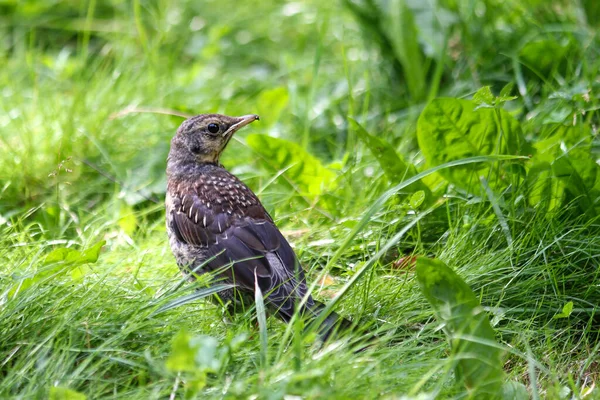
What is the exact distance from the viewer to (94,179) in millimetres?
5473

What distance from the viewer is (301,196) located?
15.5 feet

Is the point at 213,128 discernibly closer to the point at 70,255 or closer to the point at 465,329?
the point at 70,255

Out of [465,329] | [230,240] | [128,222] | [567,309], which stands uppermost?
[230,240]

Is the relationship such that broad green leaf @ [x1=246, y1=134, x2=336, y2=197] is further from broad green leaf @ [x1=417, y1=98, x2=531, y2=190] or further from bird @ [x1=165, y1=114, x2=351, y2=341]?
broad green leaf @ [x1=417, y1=98, x2=531, y2=190]

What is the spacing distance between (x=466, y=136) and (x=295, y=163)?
3.25 feet

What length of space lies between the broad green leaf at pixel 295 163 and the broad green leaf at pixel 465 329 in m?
1.60

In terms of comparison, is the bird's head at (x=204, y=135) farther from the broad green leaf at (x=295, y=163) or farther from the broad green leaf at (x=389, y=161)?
the broad green leaf at (x=389, y=161)

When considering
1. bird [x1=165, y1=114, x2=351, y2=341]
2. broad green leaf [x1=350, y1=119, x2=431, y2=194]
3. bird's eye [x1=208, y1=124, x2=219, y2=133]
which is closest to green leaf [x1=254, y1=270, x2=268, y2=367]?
bird [x1=165, y1=114, x2=351, y2=341]

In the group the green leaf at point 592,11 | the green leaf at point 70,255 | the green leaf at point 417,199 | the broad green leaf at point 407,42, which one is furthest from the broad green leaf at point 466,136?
the green leaf at point 592,11

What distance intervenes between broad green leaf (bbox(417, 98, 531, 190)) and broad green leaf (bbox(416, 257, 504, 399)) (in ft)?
3.94

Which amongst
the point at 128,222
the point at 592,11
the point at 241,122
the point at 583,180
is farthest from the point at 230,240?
the point at 592,11

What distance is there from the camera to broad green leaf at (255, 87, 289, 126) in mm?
5875

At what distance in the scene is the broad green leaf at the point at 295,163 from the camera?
15.5ft

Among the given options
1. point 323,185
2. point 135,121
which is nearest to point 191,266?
point 323,185
